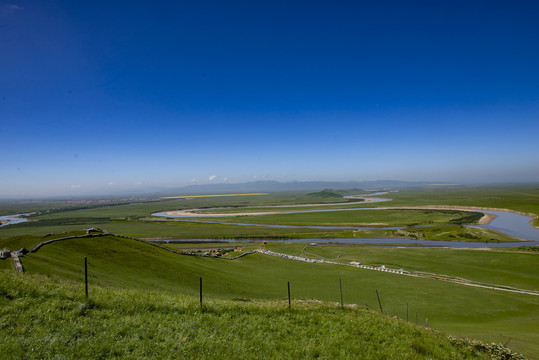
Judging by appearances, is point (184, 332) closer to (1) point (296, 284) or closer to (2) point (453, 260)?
(1) point (296, 284)

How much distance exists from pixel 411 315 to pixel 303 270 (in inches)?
647

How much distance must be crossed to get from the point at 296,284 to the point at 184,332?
2191cm

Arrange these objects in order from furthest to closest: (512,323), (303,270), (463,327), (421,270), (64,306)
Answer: (421,270) < (303,270) < (512,323) < (463,327) < (64,306)

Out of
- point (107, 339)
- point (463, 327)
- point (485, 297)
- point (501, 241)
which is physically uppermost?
point (107, 339)

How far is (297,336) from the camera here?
9672 mm

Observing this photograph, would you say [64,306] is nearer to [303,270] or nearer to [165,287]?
[165,287]

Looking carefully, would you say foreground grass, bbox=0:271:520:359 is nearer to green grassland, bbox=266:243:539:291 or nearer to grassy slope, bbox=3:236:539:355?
grassy slope, bbox=3:236:539:355

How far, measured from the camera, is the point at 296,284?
28.6 m

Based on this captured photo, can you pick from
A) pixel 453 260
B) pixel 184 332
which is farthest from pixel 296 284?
pixel 453 260

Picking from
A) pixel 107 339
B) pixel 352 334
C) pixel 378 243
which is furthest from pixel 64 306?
pixel 378 243

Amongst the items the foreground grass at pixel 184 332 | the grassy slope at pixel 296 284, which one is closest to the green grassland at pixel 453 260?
the grassy slope at pixel 296 284

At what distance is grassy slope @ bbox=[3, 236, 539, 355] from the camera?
1850cm

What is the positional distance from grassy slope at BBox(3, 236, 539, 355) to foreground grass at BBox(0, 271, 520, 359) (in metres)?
7.53

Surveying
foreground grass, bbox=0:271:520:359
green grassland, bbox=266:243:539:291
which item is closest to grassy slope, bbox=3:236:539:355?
foreground grass, bbox=0:271:520:359
